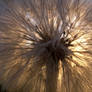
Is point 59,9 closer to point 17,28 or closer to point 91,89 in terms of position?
point 17,28

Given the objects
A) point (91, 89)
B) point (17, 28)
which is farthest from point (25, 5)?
point (91, 89)

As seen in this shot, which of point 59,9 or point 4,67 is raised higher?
point 59,9

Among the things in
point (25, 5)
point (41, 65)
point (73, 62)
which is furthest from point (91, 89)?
point (25, 5)

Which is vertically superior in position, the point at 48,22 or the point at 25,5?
the point at 25,5

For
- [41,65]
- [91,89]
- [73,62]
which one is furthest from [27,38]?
[91,89]

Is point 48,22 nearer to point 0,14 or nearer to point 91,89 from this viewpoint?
point 0,14

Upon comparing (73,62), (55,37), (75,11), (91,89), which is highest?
(75,11)

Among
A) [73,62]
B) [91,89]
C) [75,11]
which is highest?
[75,11]

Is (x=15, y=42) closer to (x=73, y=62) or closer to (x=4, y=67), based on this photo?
(x=4, y=67)
